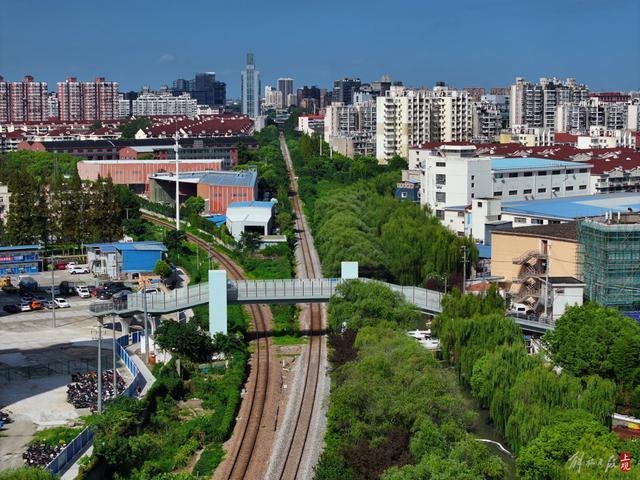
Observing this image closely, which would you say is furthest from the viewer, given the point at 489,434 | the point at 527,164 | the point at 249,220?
the point at 527,164

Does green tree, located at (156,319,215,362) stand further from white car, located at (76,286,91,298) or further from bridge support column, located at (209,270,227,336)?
white car, located at (76,286,91,298)

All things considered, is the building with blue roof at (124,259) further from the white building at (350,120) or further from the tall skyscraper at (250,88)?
the tall skyscraper at (250,88)

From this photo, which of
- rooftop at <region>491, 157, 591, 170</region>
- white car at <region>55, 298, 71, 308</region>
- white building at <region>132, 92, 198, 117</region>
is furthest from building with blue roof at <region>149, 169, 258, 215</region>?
white building at <region>132, 92, 198, 117</region>

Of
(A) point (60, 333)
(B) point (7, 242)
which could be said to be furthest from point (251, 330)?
(B) point (7, 242)

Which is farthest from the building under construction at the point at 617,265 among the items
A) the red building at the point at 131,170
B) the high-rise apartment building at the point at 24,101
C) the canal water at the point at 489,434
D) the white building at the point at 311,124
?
the high-rise apartment building at the point at 24,101

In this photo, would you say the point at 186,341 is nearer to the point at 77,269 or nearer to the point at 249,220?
the point at 77,269

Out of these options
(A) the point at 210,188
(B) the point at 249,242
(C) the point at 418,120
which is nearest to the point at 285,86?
(C) the point at 418,120
